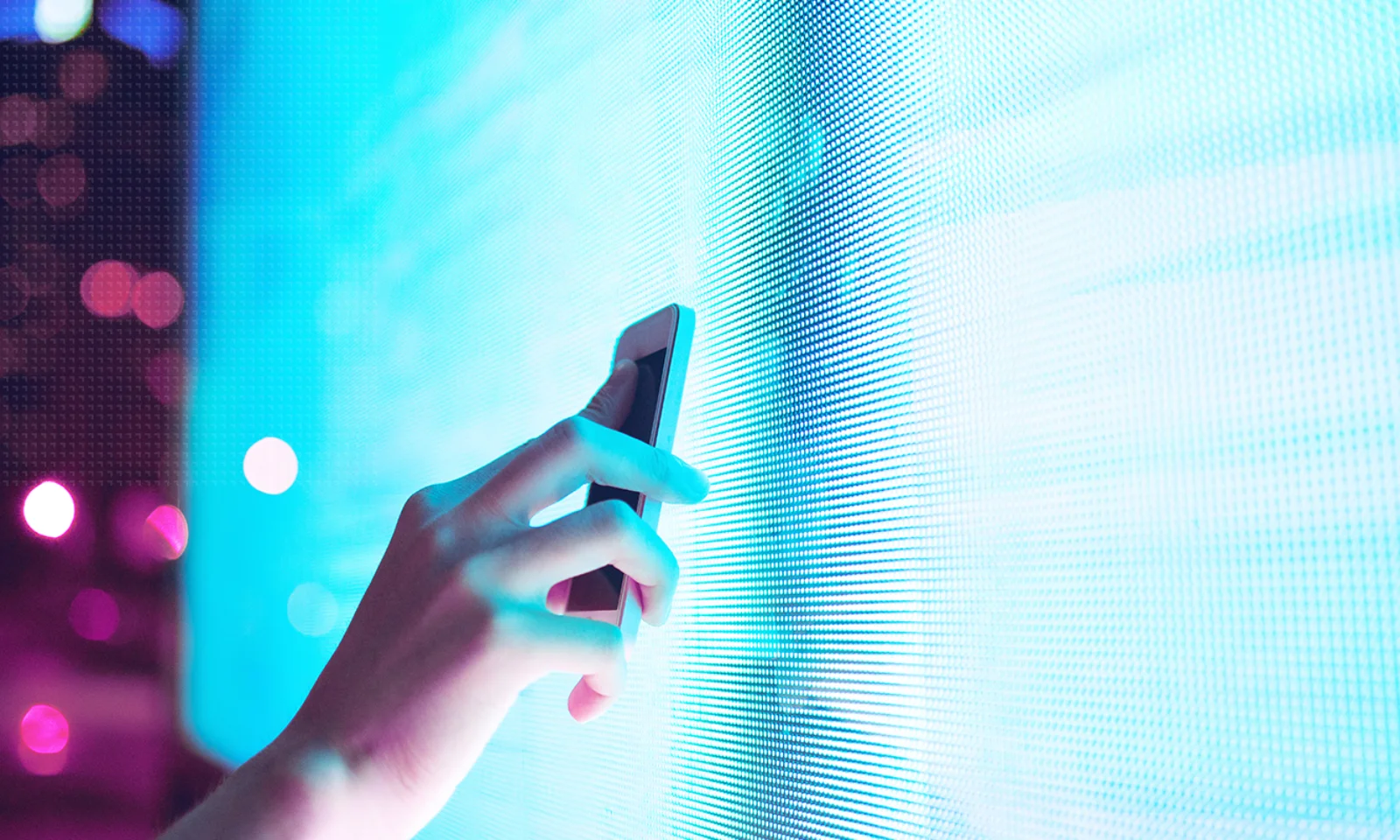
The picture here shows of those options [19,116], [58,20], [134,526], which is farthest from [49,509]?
[58,20]

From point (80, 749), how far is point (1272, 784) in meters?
2.35

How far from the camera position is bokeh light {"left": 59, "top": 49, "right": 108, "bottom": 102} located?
202 centimetres

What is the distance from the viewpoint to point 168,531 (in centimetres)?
197

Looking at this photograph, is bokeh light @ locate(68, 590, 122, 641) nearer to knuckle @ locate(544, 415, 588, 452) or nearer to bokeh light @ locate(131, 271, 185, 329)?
bokeh light @ locate(131, 271, 185, 329)

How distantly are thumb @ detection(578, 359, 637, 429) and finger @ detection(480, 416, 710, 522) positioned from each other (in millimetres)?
65

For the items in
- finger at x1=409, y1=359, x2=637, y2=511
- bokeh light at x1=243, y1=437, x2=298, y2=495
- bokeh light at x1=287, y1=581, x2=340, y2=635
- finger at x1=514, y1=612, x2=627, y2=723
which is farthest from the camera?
bokeh light at x1=243, y1=437, x2=298, y2=495

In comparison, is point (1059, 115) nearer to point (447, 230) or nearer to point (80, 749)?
point (447, 230)

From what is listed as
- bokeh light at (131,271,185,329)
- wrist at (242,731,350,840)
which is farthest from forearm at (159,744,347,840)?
bokeh light at (131,271,185,329)

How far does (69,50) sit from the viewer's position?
2.03 meters

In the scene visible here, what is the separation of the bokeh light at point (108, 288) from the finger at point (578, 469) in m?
1.87

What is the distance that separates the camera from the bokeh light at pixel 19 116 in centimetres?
198

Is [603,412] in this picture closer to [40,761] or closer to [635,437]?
[635,437]

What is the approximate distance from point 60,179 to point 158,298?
33cm

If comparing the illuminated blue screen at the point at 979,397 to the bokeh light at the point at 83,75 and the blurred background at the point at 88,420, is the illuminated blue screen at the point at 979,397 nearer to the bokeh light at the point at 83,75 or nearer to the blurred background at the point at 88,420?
the blurred background at the point at 88,420
